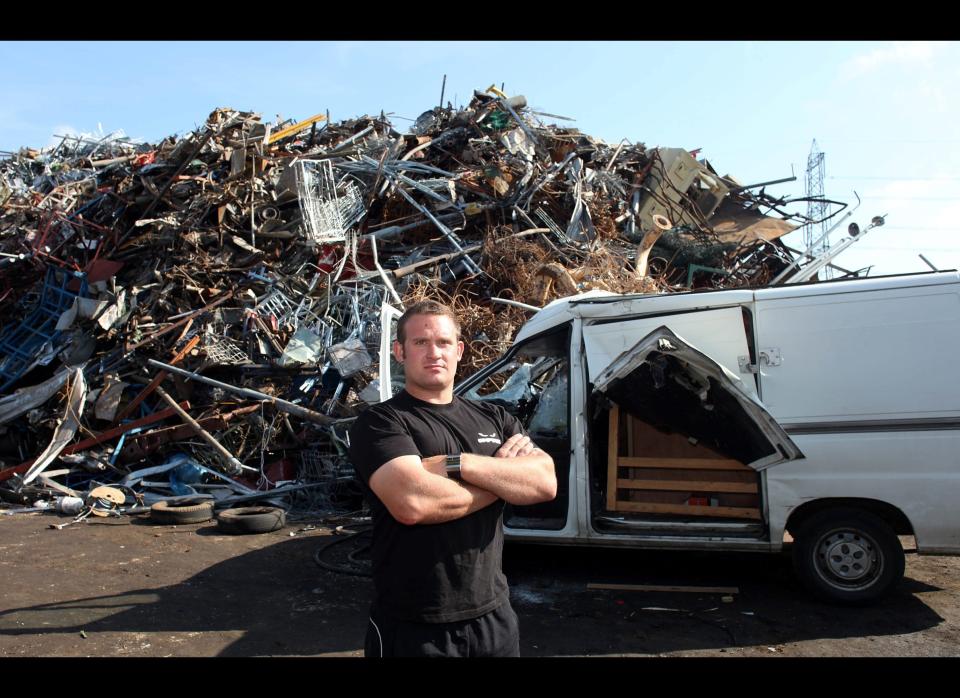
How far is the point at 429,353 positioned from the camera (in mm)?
2406

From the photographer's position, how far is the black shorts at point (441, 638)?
7.13 ft

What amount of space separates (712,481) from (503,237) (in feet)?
24.5

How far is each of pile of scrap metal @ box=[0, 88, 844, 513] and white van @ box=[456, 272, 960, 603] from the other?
217 centimetres

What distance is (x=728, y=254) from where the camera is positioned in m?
13.9

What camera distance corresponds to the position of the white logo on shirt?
96.7 inches

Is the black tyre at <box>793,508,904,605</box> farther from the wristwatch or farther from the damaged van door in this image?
the wristwatch

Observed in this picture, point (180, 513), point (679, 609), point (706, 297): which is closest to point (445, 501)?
point (679, 609)

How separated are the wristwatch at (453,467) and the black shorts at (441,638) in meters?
0.44

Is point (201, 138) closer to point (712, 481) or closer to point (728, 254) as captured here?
point (728, 254)

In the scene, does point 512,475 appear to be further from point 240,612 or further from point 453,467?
point 240,612

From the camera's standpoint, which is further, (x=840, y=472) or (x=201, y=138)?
(x=201, y=138)

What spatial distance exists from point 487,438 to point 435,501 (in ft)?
1.18

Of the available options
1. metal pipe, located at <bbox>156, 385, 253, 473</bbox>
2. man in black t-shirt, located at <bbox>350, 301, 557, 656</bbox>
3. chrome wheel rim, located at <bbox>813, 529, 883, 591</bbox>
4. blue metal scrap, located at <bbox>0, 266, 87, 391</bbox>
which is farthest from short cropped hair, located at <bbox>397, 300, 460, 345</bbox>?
blue metal scrap, located at <bbox>0, 266, 87, 391</bbox>
